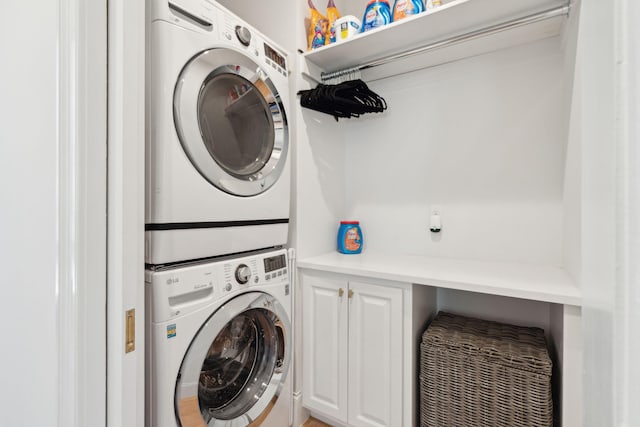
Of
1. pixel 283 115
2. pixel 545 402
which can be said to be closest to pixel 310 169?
pixel 283 115

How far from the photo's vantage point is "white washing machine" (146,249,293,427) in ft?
3.22

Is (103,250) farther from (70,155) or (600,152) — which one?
(600,152)

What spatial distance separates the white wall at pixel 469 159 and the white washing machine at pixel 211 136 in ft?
2.61

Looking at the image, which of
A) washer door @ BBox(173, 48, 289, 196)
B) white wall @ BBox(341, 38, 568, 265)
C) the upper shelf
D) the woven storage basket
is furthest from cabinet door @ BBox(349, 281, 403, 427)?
the upper shelf

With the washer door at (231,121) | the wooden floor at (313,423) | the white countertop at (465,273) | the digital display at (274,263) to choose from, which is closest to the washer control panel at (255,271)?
the digital display at (274,263)

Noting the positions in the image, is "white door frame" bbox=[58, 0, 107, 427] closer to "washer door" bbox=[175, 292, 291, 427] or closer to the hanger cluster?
"washer door" bbox=[175, 292, 291, 427]

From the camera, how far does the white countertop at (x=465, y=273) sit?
1.09 m

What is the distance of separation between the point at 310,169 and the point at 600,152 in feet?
4.91

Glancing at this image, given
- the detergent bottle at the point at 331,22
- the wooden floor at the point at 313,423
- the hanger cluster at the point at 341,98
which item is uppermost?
the detergent bottle at the point at 331,22

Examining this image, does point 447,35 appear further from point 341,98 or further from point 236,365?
point 236,365

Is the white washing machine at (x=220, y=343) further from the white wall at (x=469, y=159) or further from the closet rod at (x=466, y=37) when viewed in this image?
the closet rod at (x=466, y=37)

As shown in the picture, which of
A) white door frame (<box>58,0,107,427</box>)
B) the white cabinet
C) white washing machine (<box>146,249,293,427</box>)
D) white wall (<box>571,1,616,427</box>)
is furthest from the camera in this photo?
the white cabinet

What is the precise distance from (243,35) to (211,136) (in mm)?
471

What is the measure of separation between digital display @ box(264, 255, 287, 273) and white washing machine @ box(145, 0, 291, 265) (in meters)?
0.07
